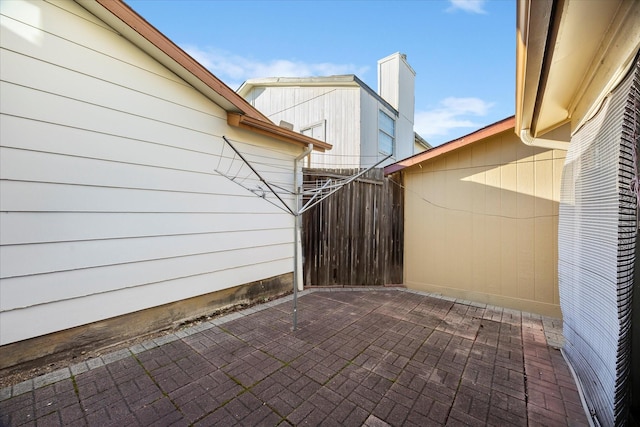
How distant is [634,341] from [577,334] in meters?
0.53

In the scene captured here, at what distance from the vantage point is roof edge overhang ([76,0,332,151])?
8.65 feet

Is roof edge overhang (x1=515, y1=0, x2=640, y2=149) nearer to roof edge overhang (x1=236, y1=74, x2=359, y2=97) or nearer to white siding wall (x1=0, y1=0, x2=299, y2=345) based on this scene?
white siding wall (x1=0, y1=0, x2=299, y2=345)

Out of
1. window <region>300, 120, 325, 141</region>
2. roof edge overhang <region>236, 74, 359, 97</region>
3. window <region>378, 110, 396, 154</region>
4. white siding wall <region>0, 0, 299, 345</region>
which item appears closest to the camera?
white siding wall <region>0, 0, 299, 345</region>

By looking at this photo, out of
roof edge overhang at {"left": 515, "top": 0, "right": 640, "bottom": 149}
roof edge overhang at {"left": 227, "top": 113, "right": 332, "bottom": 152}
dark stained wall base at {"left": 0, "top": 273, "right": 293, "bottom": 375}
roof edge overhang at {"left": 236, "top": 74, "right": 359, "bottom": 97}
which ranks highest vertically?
roof edge overhang at {"left": 236, "top": 74, "right": 359, "bottom": 97}

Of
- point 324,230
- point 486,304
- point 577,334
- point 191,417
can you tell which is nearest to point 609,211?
point 577,334

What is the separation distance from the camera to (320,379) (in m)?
2.31

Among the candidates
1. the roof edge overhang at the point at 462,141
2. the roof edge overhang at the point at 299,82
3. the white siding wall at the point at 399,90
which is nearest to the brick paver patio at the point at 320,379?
the roof edge overhang at the point at 462,141

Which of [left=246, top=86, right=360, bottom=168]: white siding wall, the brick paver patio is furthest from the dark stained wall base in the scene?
[left=246, top=86, right=360, bottom=168]: white siding wall

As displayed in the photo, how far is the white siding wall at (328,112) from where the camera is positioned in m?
7.47

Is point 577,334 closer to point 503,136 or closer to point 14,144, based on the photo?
point 503,136

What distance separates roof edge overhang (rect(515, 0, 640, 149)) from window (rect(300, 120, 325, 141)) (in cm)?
553

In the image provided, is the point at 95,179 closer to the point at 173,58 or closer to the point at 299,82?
the point at 173,58

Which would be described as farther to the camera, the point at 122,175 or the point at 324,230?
the point at 324,230

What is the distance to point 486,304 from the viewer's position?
426 cm
